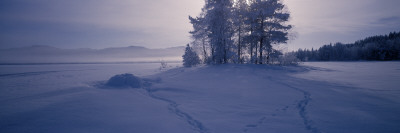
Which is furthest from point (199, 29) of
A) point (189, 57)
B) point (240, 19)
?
point (240, 19)

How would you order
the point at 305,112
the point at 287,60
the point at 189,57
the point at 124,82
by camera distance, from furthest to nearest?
1. the point at 287,60
2. the point at 189,57
3. the point at 124,82
4. the point at 305,112

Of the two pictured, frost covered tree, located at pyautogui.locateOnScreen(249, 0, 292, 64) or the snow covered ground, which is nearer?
the snow covered ground

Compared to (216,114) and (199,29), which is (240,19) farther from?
(216,114)

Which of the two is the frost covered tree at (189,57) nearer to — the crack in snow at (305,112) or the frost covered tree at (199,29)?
the frost covered tree at (199,29)

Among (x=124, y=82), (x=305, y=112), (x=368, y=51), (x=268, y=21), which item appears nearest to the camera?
(x=305, y=112)

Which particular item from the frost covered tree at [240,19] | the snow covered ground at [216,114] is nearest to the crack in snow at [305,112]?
the snow covered ground at [216,114]

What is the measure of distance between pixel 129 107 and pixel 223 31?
15.6 meters

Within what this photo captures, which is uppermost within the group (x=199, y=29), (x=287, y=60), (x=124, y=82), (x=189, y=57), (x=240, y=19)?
(x=240, y=19)

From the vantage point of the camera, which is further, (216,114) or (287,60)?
(287,60)

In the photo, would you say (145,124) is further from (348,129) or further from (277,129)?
(348,129)

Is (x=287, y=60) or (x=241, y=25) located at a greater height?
(x=241, y=25)

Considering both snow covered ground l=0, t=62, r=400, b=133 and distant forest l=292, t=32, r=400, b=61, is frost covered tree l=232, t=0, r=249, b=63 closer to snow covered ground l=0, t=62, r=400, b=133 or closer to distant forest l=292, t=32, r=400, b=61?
snow covered ground l=0, t=62, r=400, b=133

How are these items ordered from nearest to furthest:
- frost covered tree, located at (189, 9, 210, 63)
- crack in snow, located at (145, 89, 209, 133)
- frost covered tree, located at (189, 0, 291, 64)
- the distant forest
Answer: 1. crack in snow, located at (145, 89, 209, 133)
2. frost covered tree, located at (189, 0, 291, 64)
3. frost covered tree, located at (189, 9, 210, 63)
4. the distant forest

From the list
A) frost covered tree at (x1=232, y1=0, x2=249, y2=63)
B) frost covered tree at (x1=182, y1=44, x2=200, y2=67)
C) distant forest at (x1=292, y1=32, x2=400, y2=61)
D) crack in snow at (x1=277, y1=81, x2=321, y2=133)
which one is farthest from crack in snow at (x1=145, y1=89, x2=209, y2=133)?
distant forest at (x1=292, y1=32, x2=400, y2=61)
